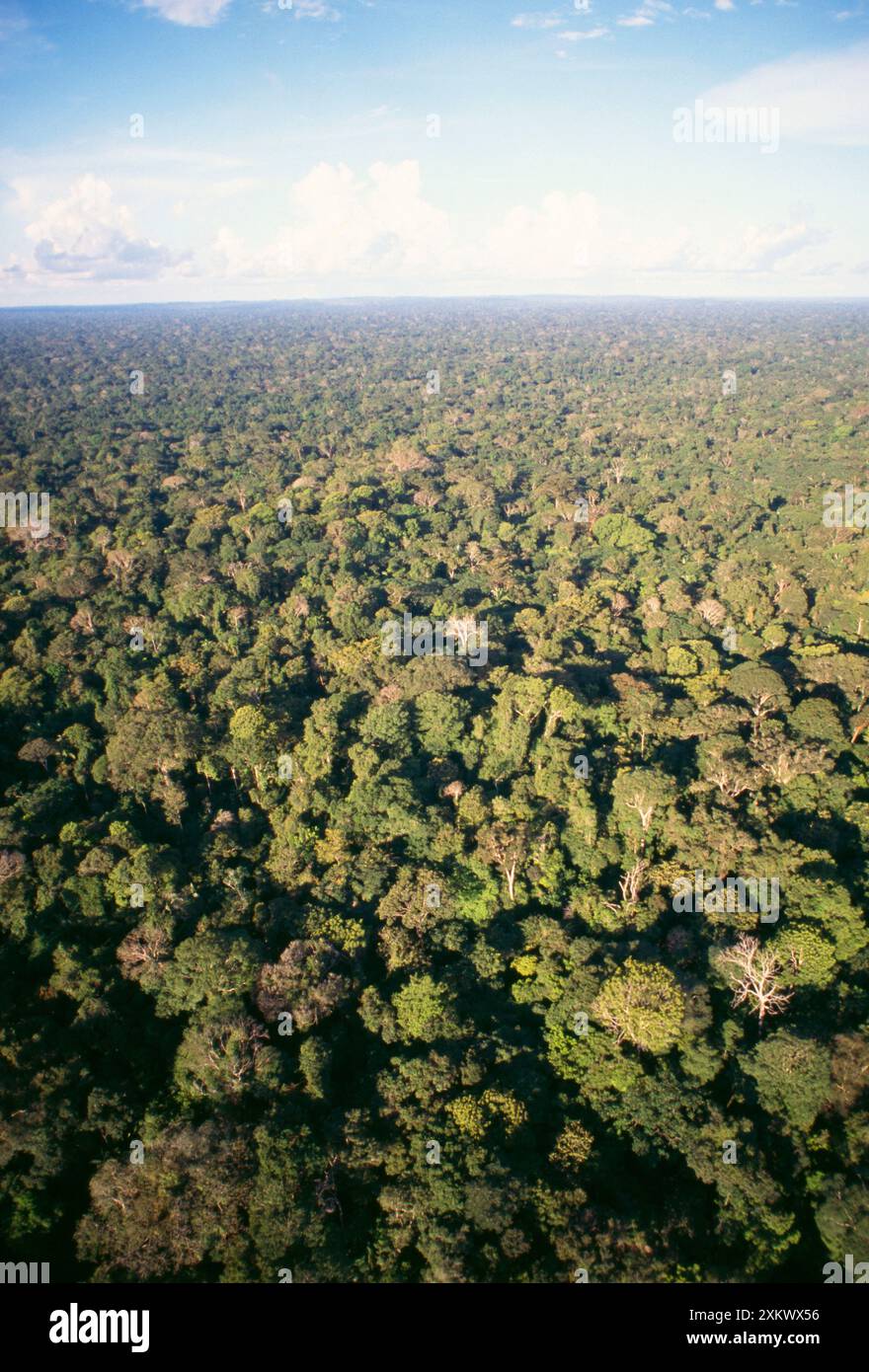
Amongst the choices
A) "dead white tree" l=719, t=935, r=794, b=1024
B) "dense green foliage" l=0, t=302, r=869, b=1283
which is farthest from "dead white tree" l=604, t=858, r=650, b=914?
"dead white tree" l=719, t=935, r=794, b=1024

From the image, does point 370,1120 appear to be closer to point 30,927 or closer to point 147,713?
point 30,927

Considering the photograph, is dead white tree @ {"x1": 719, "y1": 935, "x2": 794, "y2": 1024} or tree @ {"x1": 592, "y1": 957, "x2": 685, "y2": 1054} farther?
dead white tree @ {"x1": 719, "y1": 935, "x2": 794, "y2": 1024}

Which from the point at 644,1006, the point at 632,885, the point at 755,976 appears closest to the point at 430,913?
the point at 632,885

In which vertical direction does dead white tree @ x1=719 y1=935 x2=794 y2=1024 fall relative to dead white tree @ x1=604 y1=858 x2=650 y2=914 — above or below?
below

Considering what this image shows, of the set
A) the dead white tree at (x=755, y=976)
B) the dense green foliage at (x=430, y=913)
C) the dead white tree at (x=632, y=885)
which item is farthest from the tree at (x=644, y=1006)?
the dead white tree at (x=632, y=885)

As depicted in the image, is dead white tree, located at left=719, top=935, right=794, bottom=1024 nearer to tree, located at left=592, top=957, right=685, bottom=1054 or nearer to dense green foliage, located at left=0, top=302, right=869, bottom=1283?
dense green foliage, located at left=0, top=302, right=869, bottom=1283

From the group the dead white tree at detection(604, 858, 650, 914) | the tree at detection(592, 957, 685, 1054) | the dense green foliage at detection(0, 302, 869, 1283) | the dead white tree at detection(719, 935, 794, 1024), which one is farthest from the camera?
the dead white tree at detection(604, 858, 650, 914)

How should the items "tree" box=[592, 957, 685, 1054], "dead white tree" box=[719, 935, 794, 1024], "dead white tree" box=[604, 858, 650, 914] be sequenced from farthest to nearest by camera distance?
"dead white tree" box=[604, 858, 650, 914]
"dead white tree" box=[719, 935, 794, 1024]
"tree" box=[592, 957, 685, 1054]
